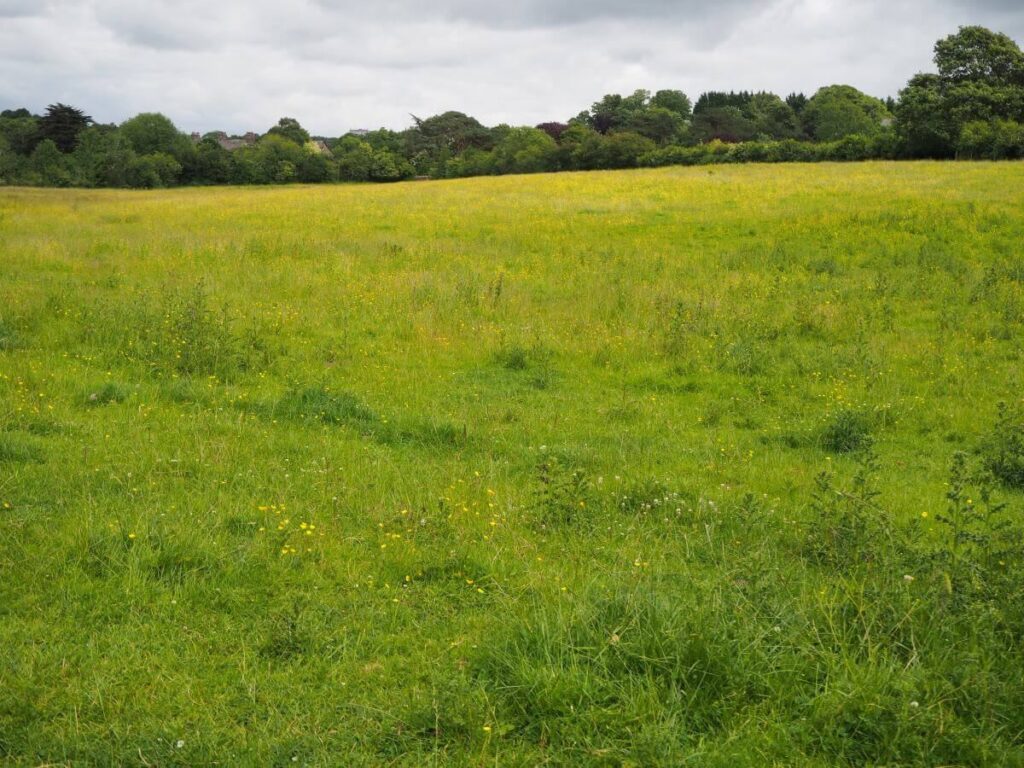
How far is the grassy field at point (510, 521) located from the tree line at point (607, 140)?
39.1 metres

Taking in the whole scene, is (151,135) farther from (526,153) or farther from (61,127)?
(526,153)

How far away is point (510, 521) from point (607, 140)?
230 feet

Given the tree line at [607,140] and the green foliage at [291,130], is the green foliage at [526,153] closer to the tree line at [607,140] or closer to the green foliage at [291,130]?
the tree line at [607,140]

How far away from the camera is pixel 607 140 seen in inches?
2805

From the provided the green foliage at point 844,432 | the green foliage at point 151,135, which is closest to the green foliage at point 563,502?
the green foliage at point 844,432

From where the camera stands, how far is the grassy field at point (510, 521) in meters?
3.73

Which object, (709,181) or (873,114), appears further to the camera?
(873,114)

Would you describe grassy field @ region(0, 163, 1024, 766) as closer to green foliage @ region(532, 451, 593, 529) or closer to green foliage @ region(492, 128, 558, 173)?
green foliage @ region(532, 451, 593, 529)

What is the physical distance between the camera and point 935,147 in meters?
48.6

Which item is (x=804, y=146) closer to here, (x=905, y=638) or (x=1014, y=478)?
(x=1014, y=478)

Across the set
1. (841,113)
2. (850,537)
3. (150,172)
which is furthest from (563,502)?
(841,113)

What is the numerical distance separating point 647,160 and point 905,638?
209 ft

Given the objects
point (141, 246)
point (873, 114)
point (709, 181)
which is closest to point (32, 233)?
point (141, 246)

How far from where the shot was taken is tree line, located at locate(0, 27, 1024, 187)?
48.0 meters
